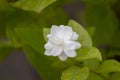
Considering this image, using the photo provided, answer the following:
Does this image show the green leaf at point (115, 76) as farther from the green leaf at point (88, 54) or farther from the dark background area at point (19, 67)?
the dark background area at point (19, 67)

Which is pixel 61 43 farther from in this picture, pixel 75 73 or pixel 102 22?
pixel 102 22

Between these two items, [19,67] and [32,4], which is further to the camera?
[19,67]

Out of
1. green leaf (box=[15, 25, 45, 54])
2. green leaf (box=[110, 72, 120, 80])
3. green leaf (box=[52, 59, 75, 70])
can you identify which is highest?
green leaf (box=[15, 25, 45, 54])

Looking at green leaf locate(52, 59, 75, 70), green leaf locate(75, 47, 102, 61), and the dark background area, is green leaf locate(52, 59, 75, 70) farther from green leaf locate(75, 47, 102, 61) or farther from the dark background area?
the dark background area

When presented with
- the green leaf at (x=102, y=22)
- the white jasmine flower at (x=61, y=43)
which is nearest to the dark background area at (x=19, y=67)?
the green leaf at (x=102, y=22)

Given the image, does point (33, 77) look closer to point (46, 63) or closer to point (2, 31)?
point (2, 31)

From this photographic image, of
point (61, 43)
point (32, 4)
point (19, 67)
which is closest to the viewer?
point (61, 43)

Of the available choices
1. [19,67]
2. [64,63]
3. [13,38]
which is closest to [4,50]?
[13,38]

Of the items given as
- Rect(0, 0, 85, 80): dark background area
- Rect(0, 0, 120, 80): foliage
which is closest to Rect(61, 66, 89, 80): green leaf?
Rect(0, 0, 120, 80): foliage

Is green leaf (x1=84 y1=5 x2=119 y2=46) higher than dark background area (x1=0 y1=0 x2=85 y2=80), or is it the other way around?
green leaf (x1=84 y1=5 x2=119 y2=46)
